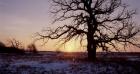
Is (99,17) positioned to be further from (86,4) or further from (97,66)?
(97,66)

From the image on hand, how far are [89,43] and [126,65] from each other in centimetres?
825

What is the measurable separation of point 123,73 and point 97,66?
3.47m

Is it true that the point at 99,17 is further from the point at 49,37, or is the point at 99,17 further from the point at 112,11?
the point at 49,37

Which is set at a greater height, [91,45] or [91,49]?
[91,45]

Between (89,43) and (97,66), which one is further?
(89,43)

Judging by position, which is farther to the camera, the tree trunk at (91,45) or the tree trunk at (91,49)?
the tree trunk at (91,49)

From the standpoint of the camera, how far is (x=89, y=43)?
129 feet

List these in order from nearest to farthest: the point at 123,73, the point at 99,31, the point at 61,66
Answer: the point at 123,73
the point at 61,66
the point at 99,31

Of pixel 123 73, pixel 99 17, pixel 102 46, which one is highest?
pixel 99 17

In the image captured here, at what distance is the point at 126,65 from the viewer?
3200 cm

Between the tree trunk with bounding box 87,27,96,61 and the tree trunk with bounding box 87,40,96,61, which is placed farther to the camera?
the tree trunk with bounding box 87,40,96,61

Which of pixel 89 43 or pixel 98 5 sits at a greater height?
pixel 98 5

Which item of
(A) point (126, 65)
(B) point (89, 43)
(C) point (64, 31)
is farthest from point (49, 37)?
(A) point (126, 65)

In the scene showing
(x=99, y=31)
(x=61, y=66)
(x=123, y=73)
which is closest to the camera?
(x=123, y=73)
